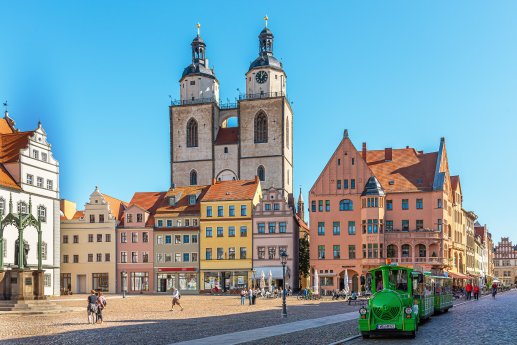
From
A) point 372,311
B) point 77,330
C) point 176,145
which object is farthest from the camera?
point 176,145

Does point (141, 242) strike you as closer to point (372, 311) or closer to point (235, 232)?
point (235, 232)

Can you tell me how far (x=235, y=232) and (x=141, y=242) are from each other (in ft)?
39.0

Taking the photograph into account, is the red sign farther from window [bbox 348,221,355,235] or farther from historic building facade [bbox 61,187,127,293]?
window [bbox 348,221,355,235]

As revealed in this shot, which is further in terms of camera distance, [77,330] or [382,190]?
[382,190]

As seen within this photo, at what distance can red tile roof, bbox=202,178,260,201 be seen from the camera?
8575cm

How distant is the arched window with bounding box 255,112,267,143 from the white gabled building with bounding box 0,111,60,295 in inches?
1363

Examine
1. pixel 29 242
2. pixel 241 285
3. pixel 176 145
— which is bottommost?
pixel 241 285

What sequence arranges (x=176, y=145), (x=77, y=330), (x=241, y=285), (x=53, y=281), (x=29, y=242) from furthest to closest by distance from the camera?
(x=176, y=145) < (x=241, y=285) < (x=53, y=281) < (x=29, y=242) < (x=77, y=330)

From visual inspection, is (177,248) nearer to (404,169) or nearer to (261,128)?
(261,128)

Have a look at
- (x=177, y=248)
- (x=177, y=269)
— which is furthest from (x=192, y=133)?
(x=177, y=269)

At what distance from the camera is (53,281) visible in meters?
77.9

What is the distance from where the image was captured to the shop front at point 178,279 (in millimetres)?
85438

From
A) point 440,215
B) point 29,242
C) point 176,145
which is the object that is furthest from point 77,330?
point 176,145

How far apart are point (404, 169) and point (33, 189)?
42.6 m
